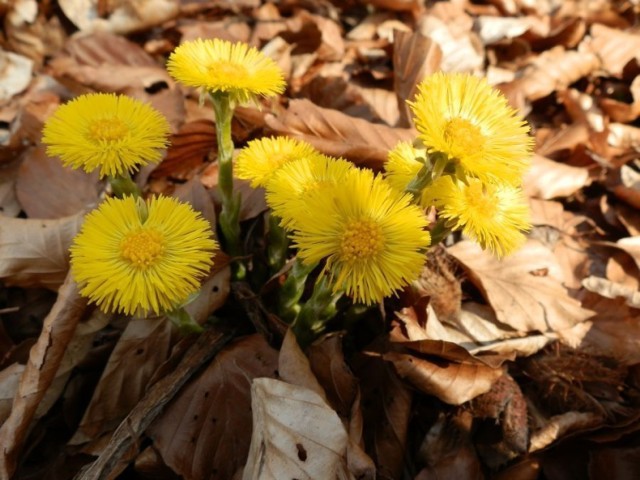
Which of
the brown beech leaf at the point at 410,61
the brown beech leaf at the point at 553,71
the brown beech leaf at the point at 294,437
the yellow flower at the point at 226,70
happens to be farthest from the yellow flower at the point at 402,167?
the brown beech leaf at the point at 553,71

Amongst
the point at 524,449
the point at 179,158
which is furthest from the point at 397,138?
the point at 524,449

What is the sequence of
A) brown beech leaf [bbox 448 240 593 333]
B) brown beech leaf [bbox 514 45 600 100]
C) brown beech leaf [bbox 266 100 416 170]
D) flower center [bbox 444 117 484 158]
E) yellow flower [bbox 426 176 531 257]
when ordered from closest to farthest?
flower center [bbox 444 117 484 158], yellow flower [bbox 426 176 531 257], brown beech leaf [bbox 448 240 593 333], brown beech leaf [bbox 266 100 416 170], brown beech leaf [bbox 514 45 600 100]

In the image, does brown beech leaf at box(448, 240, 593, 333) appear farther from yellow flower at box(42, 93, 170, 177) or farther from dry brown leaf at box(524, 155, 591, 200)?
yellow flower at box(42, 93, 170, 177)

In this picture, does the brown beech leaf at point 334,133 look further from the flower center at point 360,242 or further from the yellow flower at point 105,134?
the flower center at point 360,242

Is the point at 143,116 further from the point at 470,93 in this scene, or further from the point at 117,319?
the point at 470,93

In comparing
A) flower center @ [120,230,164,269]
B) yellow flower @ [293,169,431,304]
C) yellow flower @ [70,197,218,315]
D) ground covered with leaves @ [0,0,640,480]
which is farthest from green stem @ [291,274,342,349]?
flower center @ [120,230,164,269]

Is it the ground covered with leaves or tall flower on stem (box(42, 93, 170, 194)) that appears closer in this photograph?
tall flower on stem (box(42, 93, 170, 194))
